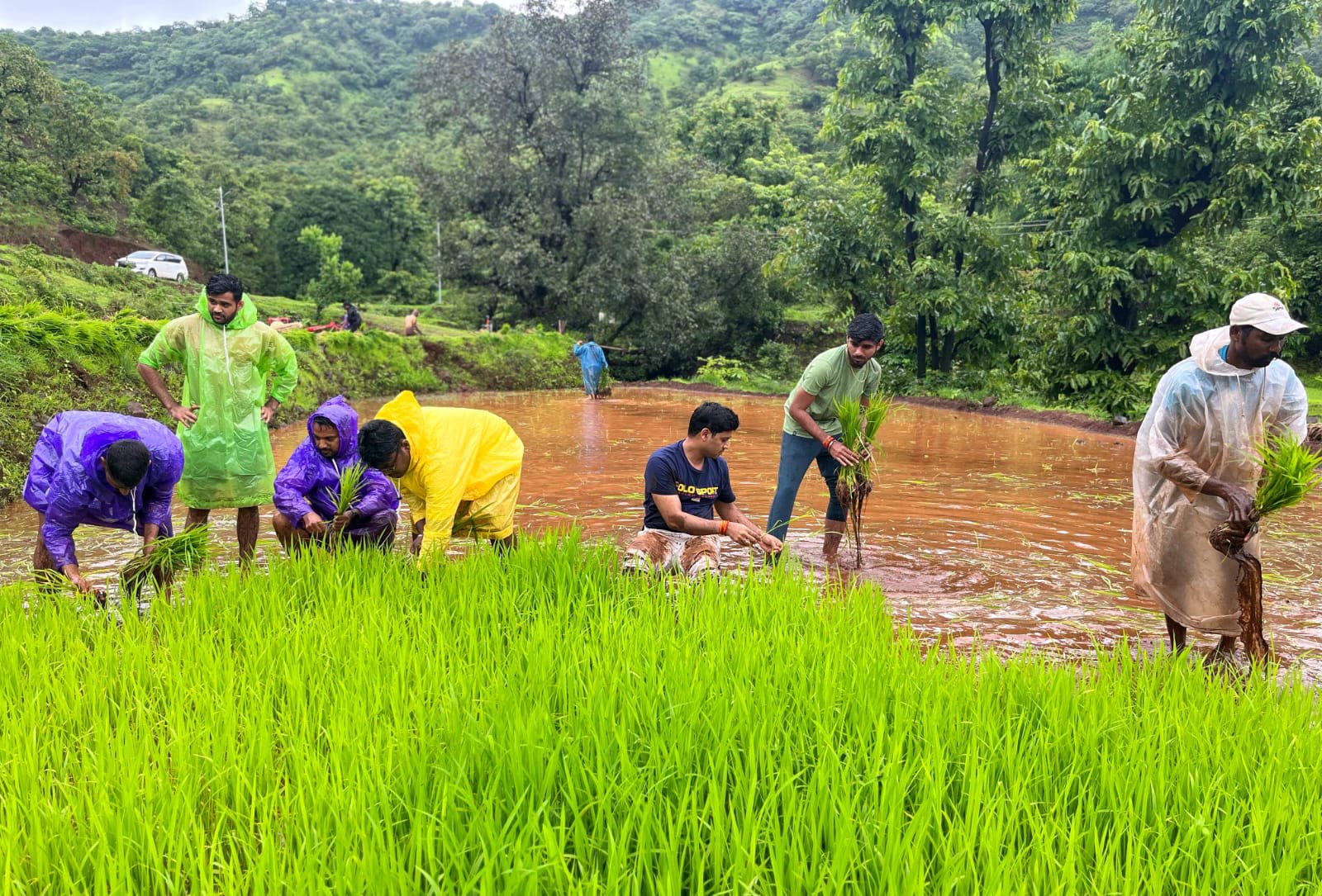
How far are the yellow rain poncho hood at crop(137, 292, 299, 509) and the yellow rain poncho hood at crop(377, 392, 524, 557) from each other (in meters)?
1.05

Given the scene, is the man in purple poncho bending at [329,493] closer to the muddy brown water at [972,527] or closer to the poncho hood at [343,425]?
the poncho hood at [343,425]

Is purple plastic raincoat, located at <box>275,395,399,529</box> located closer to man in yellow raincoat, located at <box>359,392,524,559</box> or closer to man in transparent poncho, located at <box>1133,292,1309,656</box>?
man in yellow raincoat, located at <box>359,392,524,559</box>

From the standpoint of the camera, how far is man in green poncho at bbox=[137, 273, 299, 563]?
15.5 ft

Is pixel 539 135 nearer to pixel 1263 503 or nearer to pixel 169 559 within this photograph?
pixel 169 559

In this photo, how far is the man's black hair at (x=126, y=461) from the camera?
355 centimetres

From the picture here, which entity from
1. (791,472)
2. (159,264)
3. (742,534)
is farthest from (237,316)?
(159,264)

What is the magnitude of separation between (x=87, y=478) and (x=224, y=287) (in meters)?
1.38

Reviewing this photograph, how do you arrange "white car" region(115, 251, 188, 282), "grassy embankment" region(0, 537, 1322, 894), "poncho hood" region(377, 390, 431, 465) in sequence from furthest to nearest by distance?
"white car" region(115, 251, 188, 282) < "poncho hood" region(377, 390, 431, 465) < "grassy embankment" region(0, 537, 1322, 894)

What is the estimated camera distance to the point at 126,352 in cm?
962

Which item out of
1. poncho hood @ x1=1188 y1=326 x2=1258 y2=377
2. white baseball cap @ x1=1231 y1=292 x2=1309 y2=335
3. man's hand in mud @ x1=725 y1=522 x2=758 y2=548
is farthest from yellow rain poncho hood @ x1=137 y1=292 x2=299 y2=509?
white baseball cap @ x1=1231 y1=292 x2=1309 y2=335

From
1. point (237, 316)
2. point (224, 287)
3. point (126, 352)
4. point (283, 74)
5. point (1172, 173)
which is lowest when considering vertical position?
point (126, 352)

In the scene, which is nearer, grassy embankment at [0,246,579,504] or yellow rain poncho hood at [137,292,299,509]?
yellow rain poncho hood at [137,292,299,509]

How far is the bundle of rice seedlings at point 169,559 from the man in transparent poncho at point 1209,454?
4184mm

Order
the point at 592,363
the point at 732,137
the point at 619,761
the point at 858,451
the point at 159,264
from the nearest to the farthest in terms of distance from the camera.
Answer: the point at 619,761, the point at 858,451, the point at 592,363, the point at 159,264, the point at 732,137
